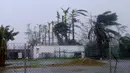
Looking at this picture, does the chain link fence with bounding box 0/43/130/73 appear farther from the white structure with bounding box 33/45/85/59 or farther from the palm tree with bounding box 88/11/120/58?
the palm tree with bounding box 88/11/120/58

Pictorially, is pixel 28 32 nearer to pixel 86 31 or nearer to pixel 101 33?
pixel 86 31

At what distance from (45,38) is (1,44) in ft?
166

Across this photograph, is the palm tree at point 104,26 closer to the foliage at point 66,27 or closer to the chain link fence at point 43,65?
the foliage at point 66,27

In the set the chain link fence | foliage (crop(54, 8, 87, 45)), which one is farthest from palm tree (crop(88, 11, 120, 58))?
the chain link fence

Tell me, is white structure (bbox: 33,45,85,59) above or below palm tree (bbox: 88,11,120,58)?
below

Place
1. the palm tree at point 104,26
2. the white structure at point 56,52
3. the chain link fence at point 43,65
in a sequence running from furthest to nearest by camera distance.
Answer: the palm tree at point 104,26 → the white structure at point 56,52 → the chain link fence at point 43,65

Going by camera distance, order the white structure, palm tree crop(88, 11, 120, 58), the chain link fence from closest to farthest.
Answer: the chain link fence < the white structure < palm tree crop(88, 11, 120, 58)

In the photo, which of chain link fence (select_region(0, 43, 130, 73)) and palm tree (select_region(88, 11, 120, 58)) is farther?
palm tree (select_region(88, 11, 120, 58))

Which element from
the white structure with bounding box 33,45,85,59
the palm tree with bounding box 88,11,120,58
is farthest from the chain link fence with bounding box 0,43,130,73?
the palm tree with bounding box 88,11,120,58

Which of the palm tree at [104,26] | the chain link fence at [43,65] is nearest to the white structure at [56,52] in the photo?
the chain link fence at [43,65]

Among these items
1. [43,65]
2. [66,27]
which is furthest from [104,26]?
[43,65]

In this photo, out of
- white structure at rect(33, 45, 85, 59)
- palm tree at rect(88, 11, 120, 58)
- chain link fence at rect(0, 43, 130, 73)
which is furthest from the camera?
palm tree at rect(88, 11, 120, 58)

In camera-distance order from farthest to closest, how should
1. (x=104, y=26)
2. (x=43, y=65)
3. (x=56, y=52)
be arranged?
(x=104, y=26) < (x=56, y=52) < (x=43, y=65)

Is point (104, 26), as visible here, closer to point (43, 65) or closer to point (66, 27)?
point (66, 27)
